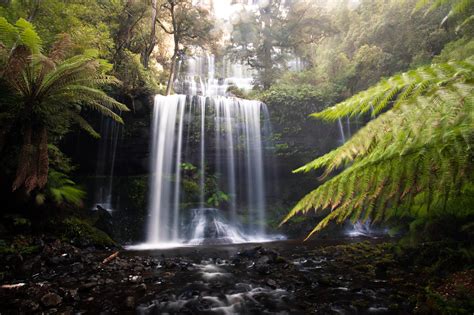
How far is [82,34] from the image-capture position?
859 cm

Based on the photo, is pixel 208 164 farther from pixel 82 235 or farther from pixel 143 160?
pixel 82 235

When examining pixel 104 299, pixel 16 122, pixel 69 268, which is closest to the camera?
pixel 104 299

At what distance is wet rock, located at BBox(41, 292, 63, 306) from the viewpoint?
3.28 metres

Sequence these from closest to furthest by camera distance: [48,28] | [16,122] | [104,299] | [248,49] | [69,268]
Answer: [104,299] < [69,268] < [16,122] < [48,28] < [248,49]

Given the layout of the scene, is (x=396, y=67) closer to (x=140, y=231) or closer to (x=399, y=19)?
(x=399, y=19)

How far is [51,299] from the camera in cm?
A: 334

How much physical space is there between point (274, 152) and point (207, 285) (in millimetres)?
8984

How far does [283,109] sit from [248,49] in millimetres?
6417

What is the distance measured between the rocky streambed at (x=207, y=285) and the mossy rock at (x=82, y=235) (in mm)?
864

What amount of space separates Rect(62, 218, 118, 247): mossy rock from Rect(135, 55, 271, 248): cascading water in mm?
3076

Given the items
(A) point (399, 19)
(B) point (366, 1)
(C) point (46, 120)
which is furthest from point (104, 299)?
(B) point (366, 1)

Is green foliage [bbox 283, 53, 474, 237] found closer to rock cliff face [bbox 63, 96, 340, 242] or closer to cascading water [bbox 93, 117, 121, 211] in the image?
rock cliff face [bbox 63, 96, 340, 242]

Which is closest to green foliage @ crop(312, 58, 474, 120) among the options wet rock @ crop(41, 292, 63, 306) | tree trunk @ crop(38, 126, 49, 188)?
wet rock @ crop(41, 292, 63, 306)

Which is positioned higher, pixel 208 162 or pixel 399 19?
pixel 399 19
